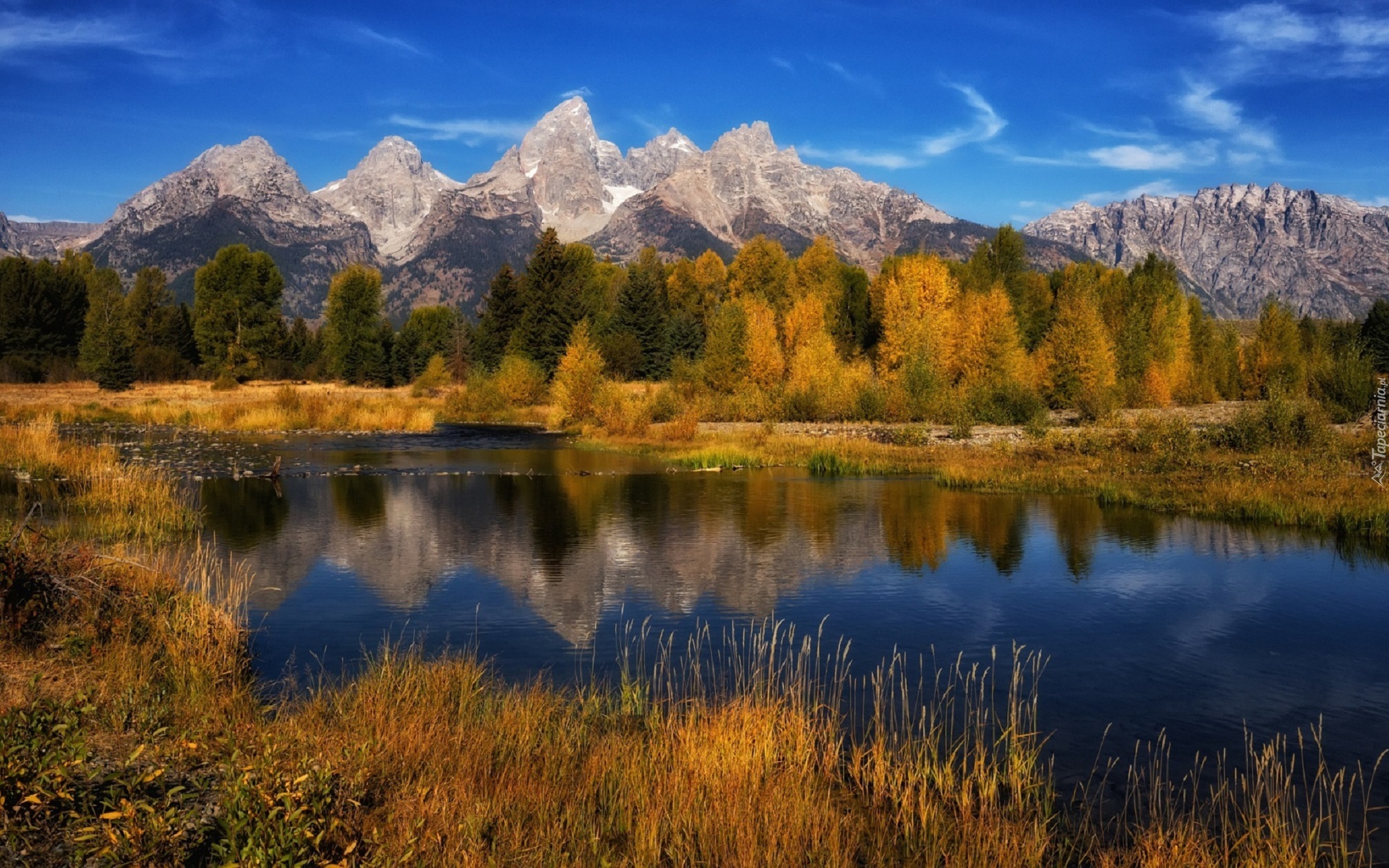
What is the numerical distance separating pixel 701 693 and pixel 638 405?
42868mm

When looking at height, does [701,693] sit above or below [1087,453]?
below

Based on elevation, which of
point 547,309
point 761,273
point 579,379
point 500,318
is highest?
point 761,273

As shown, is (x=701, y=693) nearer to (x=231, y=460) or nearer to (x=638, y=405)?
(x=231, y=460)

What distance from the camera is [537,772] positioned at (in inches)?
306

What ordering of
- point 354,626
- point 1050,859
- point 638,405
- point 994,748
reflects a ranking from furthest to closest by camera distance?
point 638,405 → point 354,626 → point 994,748 → point 1050,859

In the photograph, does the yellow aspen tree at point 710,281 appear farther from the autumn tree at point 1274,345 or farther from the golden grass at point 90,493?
the golden grass at point 90,493

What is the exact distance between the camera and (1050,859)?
7129 millimetres

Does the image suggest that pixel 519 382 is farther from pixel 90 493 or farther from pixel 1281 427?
pixel 1281 427

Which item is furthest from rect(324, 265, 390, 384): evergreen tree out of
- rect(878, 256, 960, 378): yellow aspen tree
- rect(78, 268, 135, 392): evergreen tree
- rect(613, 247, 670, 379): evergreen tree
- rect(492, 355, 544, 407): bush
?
rect(878, 256, 960, 378): yellow aspen tree

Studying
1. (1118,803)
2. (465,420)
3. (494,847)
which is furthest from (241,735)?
(465,420)

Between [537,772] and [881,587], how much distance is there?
11231 mm

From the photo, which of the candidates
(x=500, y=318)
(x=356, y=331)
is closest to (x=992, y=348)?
(x=500, y=318)

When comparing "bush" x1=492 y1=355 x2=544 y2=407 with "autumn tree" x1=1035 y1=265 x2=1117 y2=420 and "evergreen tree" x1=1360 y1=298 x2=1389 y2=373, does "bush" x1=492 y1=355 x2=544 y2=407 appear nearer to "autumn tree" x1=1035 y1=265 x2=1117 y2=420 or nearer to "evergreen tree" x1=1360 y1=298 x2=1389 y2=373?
"autumn tree" x1=1035 y1=265 x2=1117 y2=420

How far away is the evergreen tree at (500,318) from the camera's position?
91.8m
